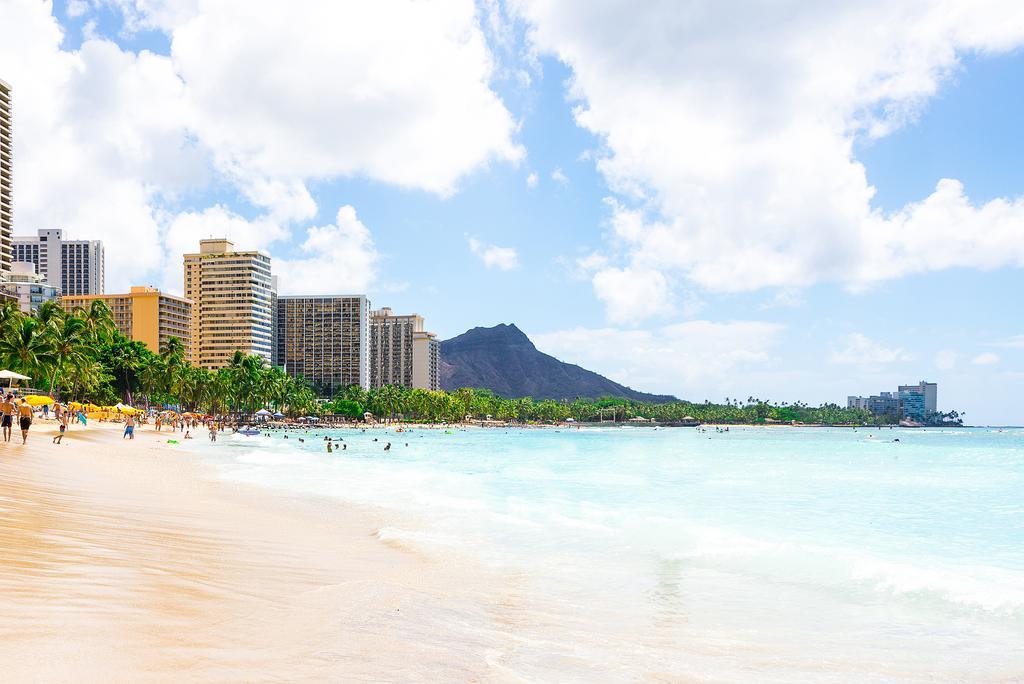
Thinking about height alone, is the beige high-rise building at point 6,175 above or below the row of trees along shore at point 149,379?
above

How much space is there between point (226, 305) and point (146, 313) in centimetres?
2666

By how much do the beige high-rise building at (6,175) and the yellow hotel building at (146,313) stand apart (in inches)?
1309

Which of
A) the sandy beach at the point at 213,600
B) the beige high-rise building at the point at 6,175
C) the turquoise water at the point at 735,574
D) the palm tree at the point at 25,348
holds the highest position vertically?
the beige high-rise building at the point at 6,175

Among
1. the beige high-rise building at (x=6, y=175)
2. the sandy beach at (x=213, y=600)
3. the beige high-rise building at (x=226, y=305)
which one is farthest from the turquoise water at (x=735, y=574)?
the beige high-rise building at (x=226, y=305)

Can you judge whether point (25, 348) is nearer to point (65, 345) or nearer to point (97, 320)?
point (65, 345)

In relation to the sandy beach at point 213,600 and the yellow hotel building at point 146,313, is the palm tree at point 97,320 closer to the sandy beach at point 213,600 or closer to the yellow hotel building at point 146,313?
Result: the sandy beach at point 213,600

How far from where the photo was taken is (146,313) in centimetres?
15588

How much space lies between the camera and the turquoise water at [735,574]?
651cm

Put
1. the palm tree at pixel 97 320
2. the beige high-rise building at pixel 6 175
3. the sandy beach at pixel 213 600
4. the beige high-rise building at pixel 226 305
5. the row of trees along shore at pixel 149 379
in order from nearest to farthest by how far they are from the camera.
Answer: the sandy beach at pixel 213 600 → the row of trees along shore at pixel 149 379 → the palm tree at pixel 97 320 → the beige high-rise building at pixel 6 175 → the beige high-rise building at pixel 226 305

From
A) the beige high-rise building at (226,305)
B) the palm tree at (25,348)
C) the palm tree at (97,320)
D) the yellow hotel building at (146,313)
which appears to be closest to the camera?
the palm tree at (25,348)

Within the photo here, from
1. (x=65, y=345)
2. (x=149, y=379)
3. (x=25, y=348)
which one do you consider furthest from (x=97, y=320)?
(x=25, y=348)

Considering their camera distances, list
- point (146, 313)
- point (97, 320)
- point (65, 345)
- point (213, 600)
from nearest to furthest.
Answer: point (213, 600), point (65, 345), point (97, 320), point (146, 313)

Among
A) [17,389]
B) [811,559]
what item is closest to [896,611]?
[811,559]

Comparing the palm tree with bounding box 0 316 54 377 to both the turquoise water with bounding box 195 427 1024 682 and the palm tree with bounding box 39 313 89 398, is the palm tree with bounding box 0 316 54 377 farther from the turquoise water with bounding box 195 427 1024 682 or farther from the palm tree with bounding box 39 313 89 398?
the turquoise water with bounding box 195 427 1024 682
